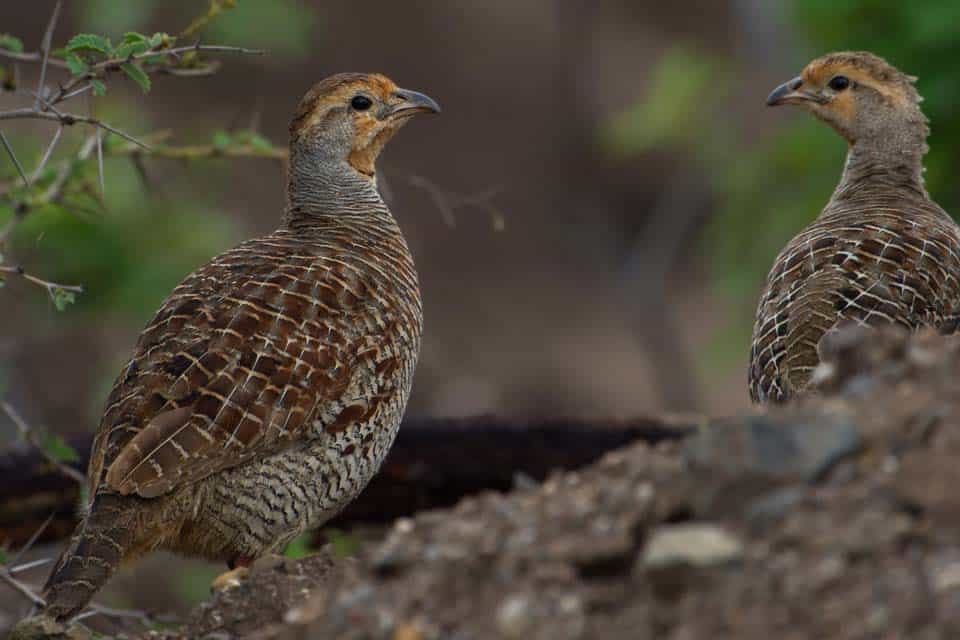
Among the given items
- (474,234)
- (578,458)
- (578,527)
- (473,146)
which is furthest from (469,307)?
(578,527)

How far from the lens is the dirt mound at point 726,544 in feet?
8.89

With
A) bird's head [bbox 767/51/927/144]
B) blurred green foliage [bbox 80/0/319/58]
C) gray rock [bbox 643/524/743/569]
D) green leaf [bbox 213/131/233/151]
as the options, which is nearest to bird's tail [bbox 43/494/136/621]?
green leaf [bbox 213/131/233/151]

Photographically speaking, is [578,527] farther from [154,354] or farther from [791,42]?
[791,42]

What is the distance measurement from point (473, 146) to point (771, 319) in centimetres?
1281

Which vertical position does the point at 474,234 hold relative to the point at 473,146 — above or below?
below

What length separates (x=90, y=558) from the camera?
4652 millimetres

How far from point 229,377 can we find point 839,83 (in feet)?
12.2

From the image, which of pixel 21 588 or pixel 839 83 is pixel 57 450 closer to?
pixel 21 588

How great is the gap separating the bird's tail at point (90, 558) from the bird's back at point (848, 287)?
255 centimetres

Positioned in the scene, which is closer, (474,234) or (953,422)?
(953,422)

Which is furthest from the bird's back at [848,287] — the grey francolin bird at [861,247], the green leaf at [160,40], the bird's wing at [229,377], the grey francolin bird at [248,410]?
the green leaf at [160,40]

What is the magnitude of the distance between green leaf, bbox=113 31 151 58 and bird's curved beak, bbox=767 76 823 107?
3679 mm

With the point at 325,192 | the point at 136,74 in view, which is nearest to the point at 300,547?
the point at 325,192

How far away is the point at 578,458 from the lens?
23.7 ft
